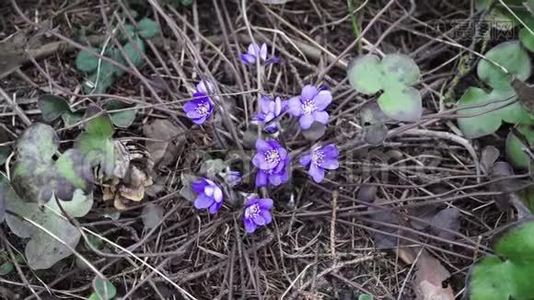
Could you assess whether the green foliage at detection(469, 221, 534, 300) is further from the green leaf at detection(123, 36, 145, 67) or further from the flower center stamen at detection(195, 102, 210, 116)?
the green leaf at detection(123, 36, 145, 67)

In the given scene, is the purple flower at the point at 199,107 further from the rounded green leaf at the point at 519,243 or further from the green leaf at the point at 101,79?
the rounded green leaf at the point at 519,243

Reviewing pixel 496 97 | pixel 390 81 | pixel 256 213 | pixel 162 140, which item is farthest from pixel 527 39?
pixel 162 140

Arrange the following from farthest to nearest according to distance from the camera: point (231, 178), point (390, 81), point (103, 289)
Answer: point (390, 81)
point (231, 178)
point (103, 289)

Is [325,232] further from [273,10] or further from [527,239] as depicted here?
[273,10]

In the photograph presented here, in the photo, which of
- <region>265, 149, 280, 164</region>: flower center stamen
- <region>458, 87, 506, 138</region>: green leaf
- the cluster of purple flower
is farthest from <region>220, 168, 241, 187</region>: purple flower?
<region>458, 87, 506, 138</region>: green leaf

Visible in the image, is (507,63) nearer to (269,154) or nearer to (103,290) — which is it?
(269,154)

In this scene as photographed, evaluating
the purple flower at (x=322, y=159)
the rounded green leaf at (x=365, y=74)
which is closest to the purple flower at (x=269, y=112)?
the purple flower at (x=322, y=159)
